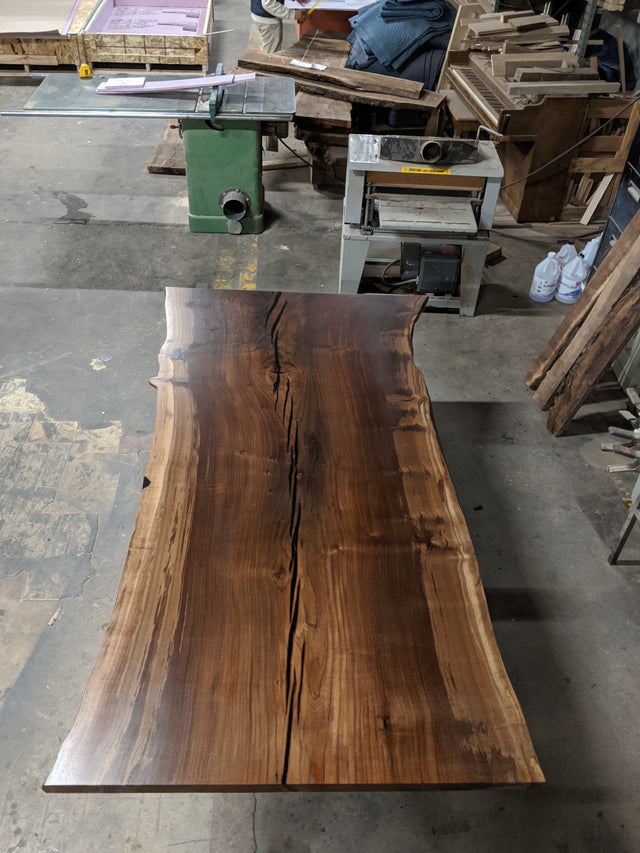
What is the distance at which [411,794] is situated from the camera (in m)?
2.03

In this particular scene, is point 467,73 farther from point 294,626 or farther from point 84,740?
point 84,740

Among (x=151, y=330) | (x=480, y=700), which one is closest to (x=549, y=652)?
(x=480, y=700)

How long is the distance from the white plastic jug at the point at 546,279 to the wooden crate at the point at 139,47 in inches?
155

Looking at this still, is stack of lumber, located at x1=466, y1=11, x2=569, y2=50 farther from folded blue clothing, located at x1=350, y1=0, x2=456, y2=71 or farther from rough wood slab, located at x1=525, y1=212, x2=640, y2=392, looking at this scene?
rough wood slab, located at x1=525, y1=212, x2=640, y2=392

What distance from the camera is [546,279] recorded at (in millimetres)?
3902

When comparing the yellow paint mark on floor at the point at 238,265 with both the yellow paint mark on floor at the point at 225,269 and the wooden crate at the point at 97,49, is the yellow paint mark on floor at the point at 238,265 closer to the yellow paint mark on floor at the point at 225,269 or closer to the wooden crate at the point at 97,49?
the yellow paint mark on floor at the point at 225,269

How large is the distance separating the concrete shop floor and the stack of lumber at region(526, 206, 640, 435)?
0.48 ft

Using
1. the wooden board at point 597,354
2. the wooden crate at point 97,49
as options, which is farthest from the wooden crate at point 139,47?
the wooden board at point 597,354

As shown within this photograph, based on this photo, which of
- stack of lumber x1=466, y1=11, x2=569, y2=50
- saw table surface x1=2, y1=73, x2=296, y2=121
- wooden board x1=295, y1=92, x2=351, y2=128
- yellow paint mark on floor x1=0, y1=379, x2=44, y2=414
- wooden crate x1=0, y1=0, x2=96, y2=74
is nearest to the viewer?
yellow paint mark on floor x1=0, y1=379, x2=44, y2=414

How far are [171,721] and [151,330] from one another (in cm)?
254

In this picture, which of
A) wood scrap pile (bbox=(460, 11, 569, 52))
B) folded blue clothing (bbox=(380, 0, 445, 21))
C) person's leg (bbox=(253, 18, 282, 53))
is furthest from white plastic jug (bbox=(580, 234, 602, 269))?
person's leg (bbox=(253, 18, 282, 53))

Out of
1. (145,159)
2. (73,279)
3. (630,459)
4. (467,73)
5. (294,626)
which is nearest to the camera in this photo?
(294,626)

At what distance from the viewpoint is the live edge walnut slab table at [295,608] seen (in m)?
1.41

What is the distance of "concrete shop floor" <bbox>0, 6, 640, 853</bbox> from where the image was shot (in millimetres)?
1960
